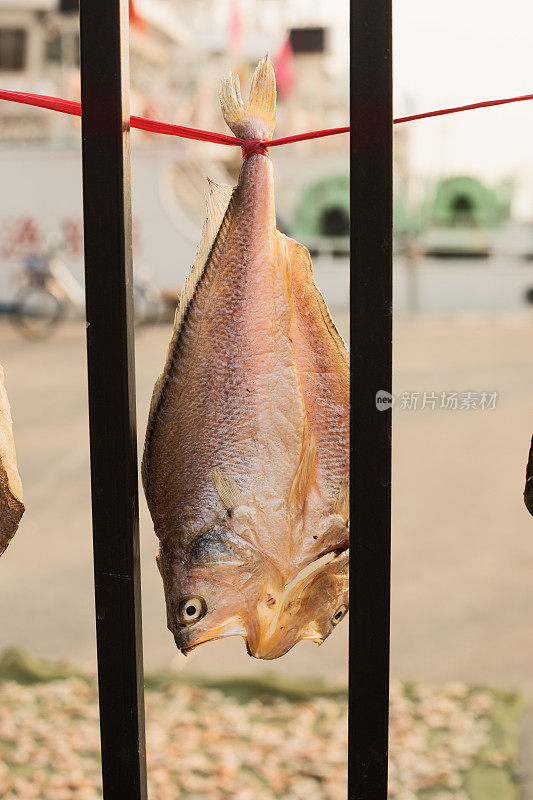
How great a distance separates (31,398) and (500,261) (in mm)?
12660

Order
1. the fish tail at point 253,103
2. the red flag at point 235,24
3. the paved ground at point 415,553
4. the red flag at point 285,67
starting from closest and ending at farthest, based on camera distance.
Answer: the fish tail at point 253,103
the paved ground at point 415,553
the red flag at point 235,24
the red flag at point 285,67

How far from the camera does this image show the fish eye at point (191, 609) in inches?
45.5

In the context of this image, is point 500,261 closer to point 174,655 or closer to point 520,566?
point 520,566

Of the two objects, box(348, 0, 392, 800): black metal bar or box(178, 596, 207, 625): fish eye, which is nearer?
box(348, 0, 392, 800): black metal bar

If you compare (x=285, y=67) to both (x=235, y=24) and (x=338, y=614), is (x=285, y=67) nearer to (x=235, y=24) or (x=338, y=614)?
(x=235, y=24)

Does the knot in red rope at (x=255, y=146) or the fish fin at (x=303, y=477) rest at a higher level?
the knot in red rope at (x=255, y=146)

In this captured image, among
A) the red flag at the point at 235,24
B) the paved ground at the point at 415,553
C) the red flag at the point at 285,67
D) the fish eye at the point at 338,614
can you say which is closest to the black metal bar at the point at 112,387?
the fish eye at the point at 338,614

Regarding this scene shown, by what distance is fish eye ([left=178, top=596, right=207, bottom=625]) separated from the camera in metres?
1.16

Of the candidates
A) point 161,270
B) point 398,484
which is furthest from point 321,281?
point 398,484

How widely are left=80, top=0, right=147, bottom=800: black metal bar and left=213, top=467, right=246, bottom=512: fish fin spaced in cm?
11

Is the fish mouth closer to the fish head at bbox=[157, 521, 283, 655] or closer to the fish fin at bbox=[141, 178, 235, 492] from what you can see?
the fish head at bbox=[157, 521, 283, 655]

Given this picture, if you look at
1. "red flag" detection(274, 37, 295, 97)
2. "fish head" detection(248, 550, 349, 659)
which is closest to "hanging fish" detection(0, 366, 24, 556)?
"fish head" detection(248, 550, 349, 659)

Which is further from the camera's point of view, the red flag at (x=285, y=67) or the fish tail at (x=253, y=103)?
the red flag at (x=285, y=67)

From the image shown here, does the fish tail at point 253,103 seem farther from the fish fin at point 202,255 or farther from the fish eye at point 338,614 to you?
the fish eye at point 338,614
